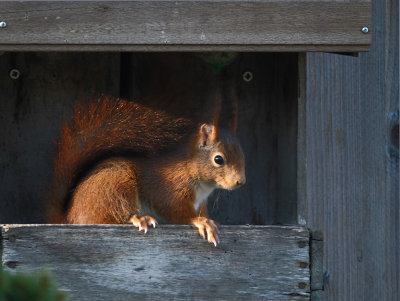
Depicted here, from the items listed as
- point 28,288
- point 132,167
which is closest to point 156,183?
point 132,167

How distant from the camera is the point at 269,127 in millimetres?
→ 2676

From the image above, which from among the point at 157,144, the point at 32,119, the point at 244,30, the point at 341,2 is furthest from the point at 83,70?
the point at 341,2

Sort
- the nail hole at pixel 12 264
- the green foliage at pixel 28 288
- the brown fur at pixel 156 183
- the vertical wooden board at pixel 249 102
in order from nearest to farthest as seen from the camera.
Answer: the green foliage at pixel 28 288
the nail hole at pixel 12 264
the brown fur at pixel 156 183
the vertical wooden board at pixel 249 102

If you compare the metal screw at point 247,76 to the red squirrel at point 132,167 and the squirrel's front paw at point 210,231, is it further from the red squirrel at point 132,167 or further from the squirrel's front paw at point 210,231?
the squirrel's front paw at point 210,231

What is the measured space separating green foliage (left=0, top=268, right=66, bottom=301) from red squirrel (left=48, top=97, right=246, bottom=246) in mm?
1452

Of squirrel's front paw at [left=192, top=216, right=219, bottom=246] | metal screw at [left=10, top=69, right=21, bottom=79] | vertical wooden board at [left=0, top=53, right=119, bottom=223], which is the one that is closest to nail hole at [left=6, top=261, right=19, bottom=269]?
squirrel's front paw at [left=192, top=216, right=219, bottom=246]

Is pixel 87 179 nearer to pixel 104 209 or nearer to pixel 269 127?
pixel 104 209

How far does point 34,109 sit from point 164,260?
A: 3.07ft

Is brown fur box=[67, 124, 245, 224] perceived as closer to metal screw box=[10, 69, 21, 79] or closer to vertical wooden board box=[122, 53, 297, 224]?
vertical wooden board box=[122, 53, 297, 224]

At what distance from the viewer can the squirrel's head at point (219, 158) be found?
234 cm

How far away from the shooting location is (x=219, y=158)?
237 centimetres

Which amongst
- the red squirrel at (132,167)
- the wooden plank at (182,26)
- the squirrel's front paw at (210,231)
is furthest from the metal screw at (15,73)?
the squirrel's front paw at (210,231)

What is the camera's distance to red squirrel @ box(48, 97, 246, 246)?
7.34 ft

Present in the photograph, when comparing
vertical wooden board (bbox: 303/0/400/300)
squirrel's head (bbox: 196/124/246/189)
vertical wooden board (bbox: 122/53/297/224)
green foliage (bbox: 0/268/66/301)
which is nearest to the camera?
green foliage (bbox: 0/268/66/301)
